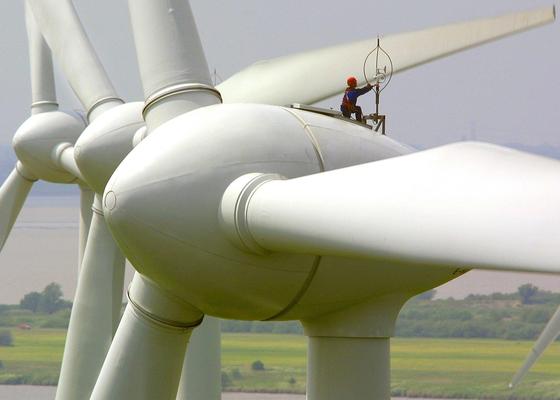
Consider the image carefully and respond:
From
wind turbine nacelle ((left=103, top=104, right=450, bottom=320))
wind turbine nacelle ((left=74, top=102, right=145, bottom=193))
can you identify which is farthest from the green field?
wind turbine nacelle ((left=103, top=104, right=450, bottom=320))

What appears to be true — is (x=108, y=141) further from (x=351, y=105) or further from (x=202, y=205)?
(x=202, y=205)

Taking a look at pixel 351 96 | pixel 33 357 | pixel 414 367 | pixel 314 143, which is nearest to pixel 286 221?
pixel 314 143

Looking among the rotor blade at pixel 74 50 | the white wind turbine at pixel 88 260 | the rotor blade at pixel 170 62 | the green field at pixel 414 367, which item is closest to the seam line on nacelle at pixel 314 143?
the rotor blade at pixel 170 62

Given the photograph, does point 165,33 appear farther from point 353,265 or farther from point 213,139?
point 353,265

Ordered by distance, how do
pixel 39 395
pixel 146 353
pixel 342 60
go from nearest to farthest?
pixel 146 353 < pixel 342 60 < pixel 39 395

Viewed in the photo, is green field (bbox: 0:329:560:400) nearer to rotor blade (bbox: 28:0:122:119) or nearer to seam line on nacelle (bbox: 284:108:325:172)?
rotor blade (bbox: 28:0:122:119)

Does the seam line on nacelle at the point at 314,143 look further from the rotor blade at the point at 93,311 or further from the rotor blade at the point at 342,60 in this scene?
the rotor blade at the point at 93,311
